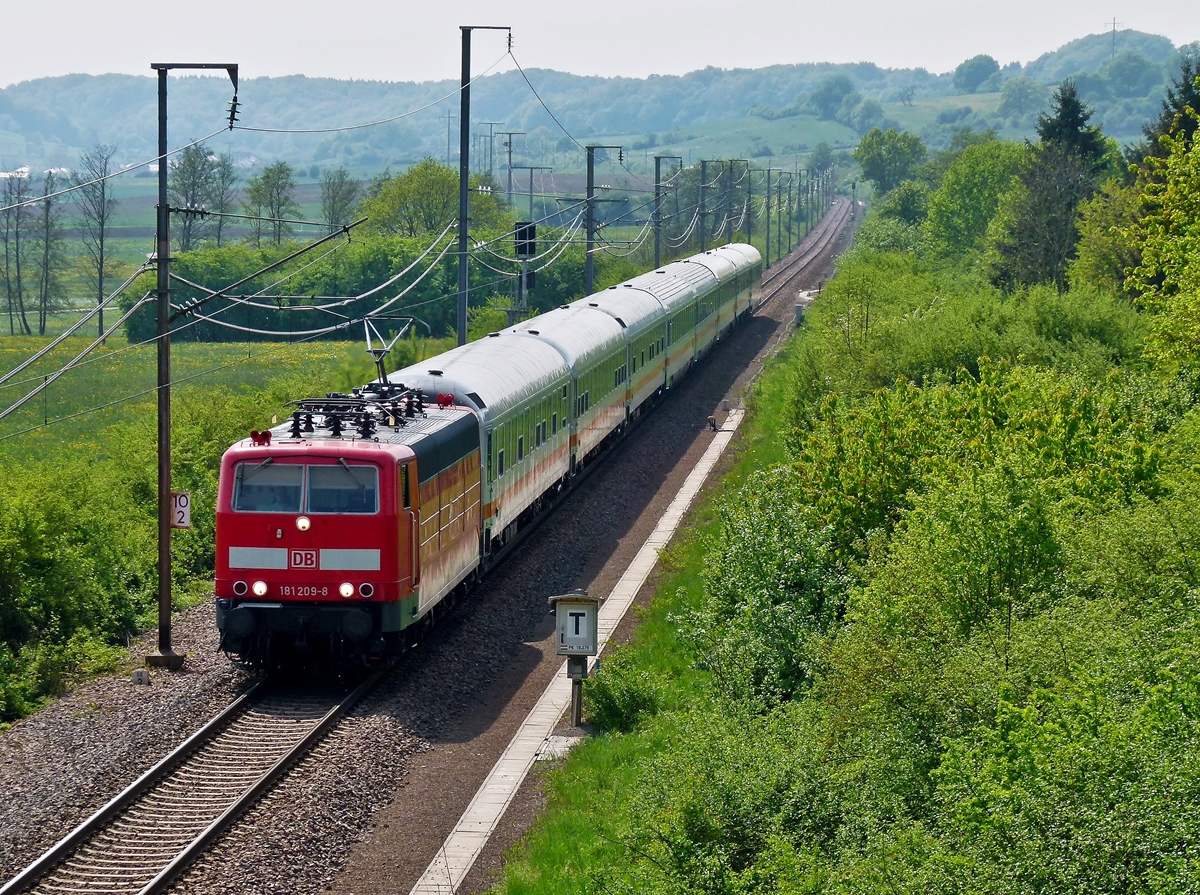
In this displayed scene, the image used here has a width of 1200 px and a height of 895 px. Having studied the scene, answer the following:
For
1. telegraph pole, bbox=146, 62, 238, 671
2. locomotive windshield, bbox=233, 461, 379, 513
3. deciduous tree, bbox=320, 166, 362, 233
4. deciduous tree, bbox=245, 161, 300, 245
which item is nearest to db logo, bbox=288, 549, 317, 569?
locomotive windshield, bbox=233, 461, 379, 513

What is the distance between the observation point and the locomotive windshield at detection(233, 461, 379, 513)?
63.6ft

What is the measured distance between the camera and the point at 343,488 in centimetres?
1945

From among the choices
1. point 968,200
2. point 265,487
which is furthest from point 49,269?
point 265,487

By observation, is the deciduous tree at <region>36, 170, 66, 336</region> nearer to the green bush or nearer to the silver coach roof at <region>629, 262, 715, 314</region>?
the silver coach roof at <region>629, 262, 715, 314</region>

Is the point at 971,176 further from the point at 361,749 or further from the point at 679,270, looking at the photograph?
the point at 361,749

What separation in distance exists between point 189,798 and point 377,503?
4697mm

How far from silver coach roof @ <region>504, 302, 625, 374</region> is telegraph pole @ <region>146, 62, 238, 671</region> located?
10689 millimetres

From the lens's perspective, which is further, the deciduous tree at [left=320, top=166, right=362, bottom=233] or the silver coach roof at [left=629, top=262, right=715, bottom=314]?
the deciduous tree at [left=320, top=166, right=362, bottom=233]

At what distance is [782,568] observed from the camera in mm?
20828

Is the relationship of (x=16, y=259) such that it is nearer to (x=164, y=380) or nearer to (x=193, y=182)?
(x=193, y=182)

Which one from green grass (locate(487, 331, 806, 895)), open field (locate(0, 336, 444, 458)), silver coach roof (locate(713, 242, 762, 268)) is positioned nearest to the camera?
green grass (locate(487, 331, 806, 895))

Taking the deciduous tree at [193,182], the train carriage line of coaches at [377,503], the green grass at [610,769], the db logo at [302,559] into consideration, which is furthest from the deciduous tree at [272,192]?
the db logo at [302,559]

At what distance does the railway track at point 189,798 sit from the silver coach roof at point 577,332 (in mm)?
13603

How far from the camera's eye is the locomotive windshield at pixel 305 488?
19391mm
